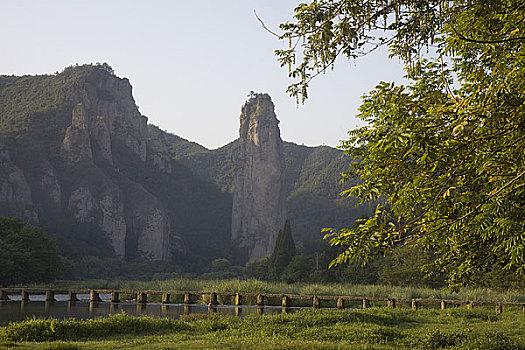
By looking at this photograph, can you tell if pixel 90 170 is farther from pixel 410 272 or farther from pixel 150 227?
pixel 410 272

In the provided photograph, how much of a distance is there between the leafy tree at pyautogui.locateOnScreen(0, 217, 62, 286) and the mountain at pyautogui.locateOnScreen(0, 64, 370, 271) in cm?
3356

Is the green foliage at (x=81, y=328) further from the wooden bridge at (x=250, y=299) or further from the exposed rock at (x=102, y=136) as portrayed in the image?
the exposed rock at (x=102, y=136)

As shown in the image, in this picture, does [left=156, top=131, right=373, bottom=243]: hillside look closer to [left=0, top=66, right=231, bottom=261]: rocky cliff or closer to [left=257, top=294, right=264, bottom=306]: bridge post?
[left=0, top=66, right=231, bottom=261]: rocky cliff

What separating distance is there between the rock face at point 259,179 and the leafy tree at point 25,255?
311 feet

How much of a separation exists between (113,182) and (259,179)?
44692 mm

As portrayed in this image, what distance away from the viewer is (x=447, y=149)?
21.7 ft

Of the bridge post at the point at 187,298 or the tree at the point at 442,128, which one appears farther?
the bridge post at the point at 187,298

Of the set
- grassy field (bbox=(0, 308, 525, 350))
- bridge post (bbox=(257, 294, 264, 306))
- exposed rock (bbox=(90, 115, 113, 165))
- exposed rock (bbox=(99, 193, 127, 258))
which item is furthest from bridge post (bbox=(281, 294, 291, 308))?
exposed rock (bbox=(90, 115, 113, 165))

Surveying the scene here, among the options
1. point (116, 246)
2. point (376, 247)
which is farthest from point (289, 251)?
point (376, 247)

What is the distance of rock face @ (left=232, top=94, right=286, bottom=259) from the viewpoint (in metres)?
153

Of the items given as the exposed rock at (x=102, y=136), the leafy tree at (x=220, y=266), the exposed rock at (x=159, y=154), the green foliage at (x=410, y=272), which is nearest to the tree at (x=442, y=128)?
the green foliage at (x=410, y=272)

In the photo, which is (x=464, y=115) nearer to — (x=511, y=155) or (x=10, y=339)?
(x=511, y=155)

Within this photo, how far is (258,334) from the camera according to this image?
15.0m

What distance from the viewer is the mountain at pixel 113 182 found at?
115812 mm
